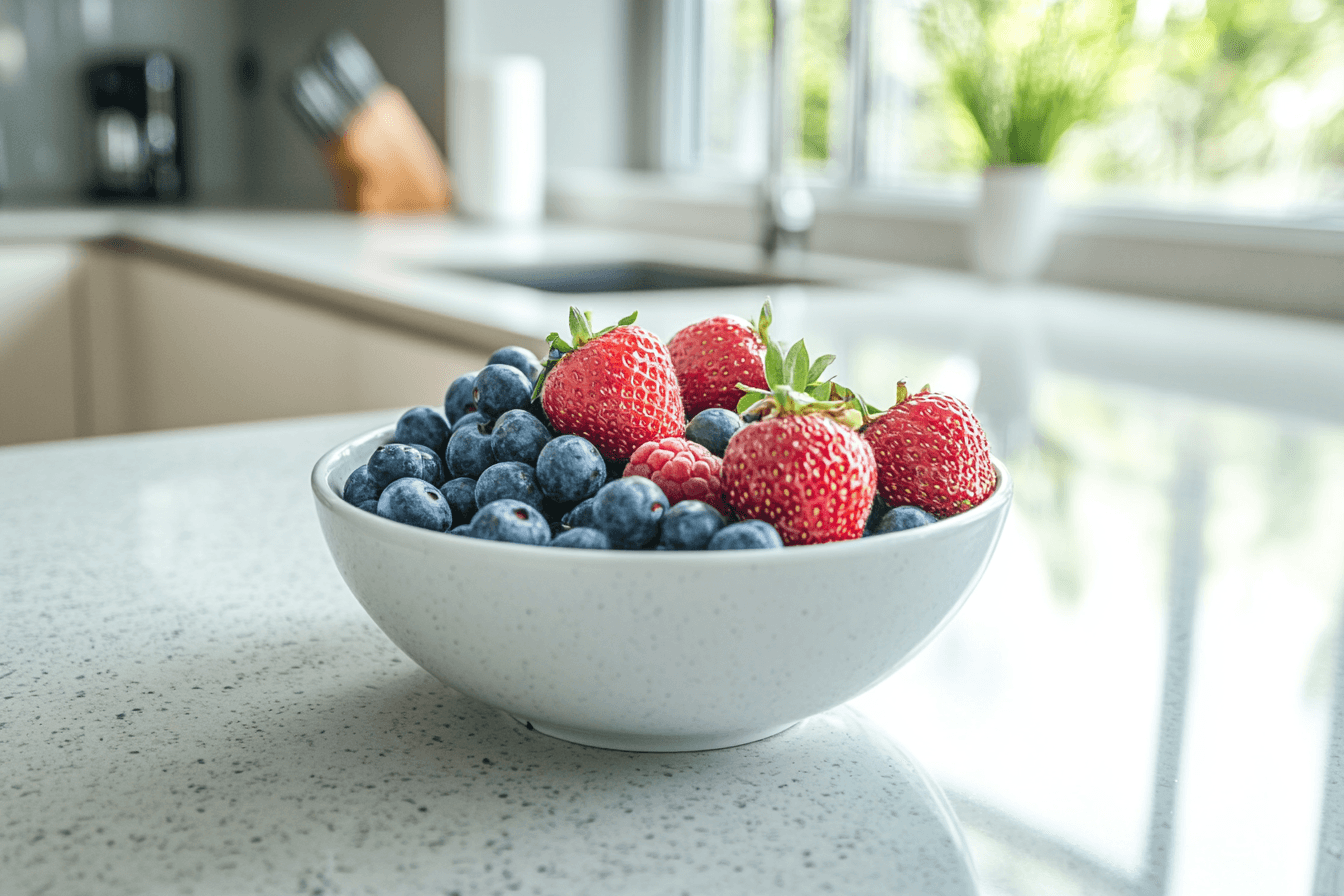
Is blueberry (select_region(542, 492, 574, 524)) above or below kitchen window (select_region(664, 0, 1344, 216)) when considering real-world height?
Result: below

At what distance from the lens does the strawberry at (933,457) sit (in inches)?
19.2

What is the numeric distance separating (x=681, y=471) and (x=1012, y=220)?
5.34 ft

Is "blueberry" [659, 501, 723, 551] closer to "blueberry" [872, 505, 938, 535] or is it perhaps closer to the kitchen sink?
"blueberry" [872, 505, 938, 535]

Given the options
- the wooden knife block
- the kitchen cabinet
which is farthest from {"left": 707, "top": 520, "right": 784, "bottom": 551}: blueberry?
the wooden knife block

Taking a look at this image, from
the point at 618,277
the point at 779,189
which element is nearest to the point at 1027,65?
the point at 779,189

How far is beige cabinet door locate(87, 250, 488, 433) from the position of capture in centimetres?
180

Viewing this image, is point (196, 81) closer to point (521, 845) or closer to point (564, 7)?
point (564, 7)

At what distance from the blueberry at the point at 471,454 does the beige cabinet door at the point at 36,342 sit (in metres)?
2.48

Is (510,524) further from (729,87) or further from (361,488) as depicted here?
(729,87)

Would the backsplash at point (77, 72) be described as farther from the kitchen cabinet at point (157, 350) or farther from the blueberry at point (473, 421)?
the blueberry at point (473, 421)

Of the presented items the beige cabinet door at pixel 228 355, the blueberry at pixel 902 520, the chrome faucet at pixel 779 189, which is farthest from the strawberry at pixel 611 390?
the chrome faucet at pixel 779 189

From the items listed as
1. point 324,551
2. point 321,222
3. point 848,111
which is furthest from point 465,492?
point 321,222

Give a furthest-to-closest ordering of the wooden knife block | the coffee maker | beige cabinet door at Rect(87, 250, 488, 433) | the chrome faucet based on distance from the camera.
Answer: the coffee maker < the wooden knife block < the chrome faucet < beige cabinet door at Rect(87, 250, 488, 433)

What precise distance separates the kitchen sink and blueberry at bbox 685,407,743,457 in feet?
5.54
